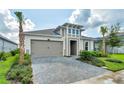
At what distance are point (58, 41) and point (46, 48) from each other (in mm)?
678

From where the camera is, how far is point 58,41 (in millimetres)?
7703

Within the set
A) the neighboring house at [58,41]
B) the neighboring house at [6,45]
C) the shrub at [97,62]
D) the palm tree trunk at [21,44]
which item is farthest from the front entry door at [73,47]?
the neighboring house at [6,45]

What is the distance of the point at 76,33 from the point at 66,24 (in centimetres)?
72

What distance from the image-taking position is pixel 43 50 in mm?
7520

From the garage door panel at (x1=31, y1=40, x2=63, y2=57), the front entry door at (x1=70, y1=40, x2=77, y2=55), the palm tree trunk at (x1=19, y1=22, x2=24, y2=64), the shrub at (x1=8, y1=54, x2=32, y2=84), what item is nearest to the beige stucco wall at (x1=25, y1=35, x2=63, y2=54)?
the garage door panel at (x1=31, y1=40, x2=63, y2=57)

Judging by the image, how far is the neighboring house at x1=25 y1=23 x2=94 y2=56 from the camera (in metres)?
7.27

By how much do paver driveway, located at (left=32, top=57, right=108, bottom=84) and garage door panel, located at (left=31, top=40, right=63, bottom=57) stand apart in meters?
0.26

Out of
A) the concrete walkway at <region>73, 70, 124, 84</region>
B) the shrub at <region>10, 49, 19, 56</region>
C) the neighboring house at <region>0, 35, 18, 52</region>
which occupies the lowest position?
the concrete walkway at <region>73, 70, 124, 84</region>

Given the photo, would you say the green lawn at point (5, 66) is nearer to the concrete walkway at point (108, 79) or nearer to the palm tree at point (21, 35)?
the palm tree at point (21, 35)

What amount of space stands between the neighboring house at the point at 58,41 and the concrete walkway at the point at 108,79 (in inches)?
57.5

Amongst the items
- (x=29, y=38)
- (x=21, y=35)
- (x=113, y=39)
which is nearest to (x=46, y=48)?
(x=29, y=38)

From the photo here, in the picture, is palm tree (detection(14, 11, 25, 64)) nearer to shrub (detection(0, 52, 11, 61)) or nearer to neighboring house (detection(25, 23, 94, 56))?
neighboring house (detection(25, 23, 94, 56))
